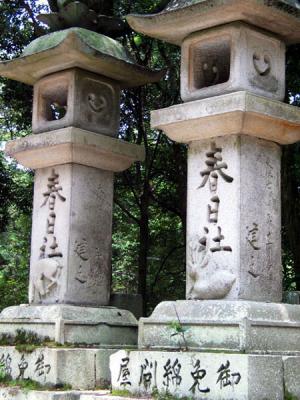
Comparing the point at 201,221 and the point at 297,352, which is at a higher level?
the point at 201,221

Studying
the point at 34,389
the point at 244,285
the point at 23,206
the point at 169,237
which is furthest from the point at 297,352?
the point at 169,237

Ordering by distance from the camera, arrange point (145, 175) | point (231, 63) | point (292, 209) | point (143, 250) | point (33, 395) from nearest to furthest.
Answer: point (231, 63)
point (33, 395)
point (292, 209)
point (143, 250)
point (145, 175)

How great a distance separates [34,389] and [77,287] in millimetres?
1242

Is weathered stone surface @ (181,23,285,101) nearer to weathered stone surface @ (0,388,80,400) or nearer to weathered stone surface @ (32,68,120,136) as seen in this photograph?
weathered stone surface @ (32,68,120,136)

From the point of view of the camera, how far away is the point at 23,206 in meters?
13.1

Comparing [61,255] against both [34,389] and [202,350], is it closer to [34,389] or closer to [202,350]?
[34,389]

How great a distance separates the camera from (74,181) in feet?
24.6

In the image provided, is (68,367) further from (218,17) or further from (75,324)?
(218,17)

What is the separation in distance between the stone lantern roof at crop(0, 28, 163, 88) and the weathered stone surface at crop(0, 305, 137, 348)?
260 centimetres

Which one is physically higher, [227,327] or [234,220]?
[234,220]

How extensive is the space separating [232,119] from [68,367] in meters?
2.74

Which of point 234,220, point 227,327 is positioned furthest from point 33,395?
point 234,220

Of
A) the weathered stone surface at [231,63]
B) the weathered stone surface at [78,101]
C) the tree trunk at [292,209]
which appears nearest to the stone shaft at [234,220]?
the weathered stone surface at [231,63]

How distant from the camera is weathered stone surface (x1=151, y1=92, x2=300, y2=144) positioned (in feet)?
19.2
